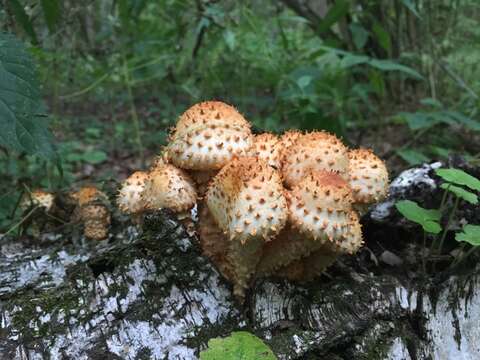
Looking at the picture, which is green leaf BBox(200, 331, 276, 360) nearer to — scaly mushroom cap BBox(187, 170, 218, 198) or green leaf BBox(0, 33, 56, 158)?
scaly mushroom cap BBox(187, 170, 218, 198)

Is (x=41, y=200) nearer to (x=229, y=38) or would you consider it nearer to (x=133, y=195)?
(x=133, y=195)

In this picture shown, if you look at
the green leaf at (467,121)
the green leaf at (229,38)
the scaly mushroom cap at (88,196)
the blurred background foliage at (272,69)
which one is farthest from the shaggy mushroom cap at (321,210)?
the green leaf at (467,121)

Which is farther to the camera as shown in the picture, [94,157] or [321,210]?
[94,157]

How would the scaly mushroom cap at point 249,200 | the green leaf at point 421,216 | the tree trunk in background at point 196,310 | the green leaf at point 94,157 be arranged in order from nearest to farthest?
the scaly mushroom cap at point 249,200, the tree trunk in background at point 196,310, the green leaf at point 421,216, the green leaf at point 94,157

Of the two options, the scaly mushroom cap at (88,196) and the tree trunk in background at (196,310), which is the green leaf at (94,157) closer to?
the scaly mushroom cap at (88,196)

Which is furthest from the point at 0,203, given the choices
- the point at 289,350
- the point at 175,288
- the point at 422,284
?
the point at 422,284

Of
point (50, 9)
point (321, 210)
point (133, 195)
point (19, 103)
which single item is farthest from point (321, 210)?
point (50, 9)

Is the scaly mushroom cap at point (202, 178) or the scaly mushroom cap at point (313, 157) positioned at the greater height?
the scaly mushroom cap at point (313, 157)
